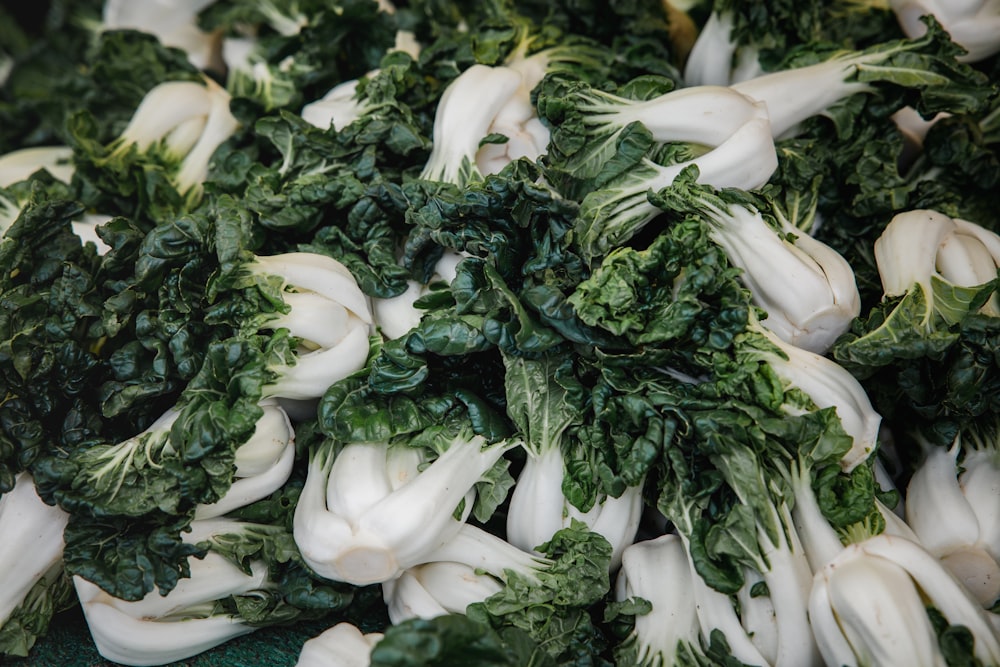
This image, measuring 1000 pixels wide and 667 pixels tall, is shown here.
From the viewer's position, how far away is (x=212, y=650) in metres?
2.24

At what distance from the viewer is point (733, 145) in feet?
7.14

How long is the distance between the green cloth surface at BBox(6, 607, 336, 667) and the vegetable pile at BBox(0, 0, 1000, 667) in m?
0.04

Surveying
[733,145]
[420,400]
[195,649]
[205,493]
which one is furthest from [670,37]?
[195,649]

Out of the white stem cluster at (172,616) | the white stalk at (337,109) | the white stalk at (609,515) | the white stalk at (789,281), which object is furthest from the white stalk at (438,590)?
the white stalk at (337,109)

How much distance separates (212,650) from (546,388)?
1.17 meters

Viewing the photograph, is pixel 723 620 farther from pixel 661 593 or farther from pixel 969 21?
pixel 969 21

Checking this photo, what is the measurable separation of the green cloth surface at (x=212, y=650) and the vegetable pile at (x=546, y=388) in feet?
0.14

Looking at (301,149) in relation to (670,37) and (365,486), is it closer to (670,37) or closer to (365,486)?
(365,486)

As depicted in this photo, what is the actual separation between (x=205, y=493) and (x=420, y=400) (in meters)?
0.59

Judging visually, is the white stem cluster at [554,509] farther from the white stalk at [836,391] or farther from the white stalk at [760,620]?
the white stalk at [836,391]

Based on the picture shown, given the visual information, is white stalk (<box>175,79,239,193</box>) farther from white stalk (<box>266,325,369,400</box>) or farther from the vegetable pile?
white stalk (<box>266,325,369,400</box>)

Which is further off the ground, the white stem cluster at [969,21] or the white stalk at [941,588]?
the white stem cluster at [969,21]

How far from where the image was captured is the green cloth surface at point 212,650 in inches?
87.0

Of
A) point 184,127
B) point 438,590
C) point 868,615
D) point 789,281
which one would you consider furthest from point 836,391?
point 184,127
